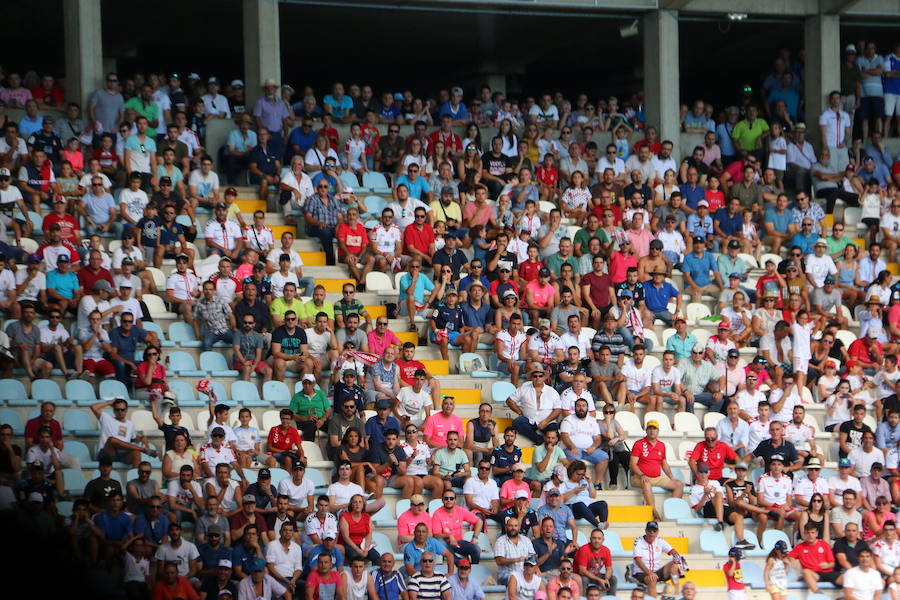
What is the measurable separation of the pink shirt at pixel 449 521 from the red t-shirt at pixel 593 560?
1.07 metres

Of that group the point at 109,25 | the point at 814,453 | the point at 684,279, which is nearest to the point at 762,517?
the point at 814,453

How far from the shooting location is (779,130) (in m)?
17.7

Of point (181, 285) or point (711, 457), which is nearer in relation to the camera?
point (711, 457)

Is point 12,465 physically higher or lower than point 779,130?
lower

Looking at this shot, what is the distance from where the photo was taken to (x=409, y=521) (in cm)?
1078

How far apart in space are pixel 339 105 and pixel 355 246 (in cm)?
478

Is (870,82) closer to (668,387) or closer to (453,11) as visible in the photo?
(453,11)

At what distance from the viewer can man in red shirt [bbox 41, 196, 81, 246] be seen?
12953mm

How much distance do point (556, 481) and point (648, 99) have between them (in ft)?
28.5

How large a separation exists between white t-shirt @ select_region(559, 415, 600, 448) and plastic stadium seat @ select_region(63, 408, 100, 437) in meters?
4.49

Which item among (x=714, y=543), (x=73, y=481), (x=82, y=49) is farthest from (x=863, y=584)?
(x=82, y=49)

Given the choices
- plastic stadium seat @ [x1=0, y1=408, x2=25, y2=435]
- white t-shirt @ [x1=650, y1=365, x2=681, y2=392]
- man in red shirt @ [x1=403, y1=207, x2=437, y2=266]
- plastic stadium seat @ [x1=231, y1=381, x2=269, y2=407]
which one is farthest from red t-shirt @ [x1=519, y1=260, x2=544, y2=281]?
plastic stadium seat @ [x1=0, y1=408, x2=25, y2=435]

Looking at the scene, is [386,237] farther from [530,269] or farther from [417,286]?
[530,269]

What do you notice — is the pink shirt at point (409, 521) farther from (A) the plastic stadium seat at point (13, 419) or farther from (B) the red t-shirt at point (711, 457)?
(A) the plastic stadium seat at point (13, 419)
